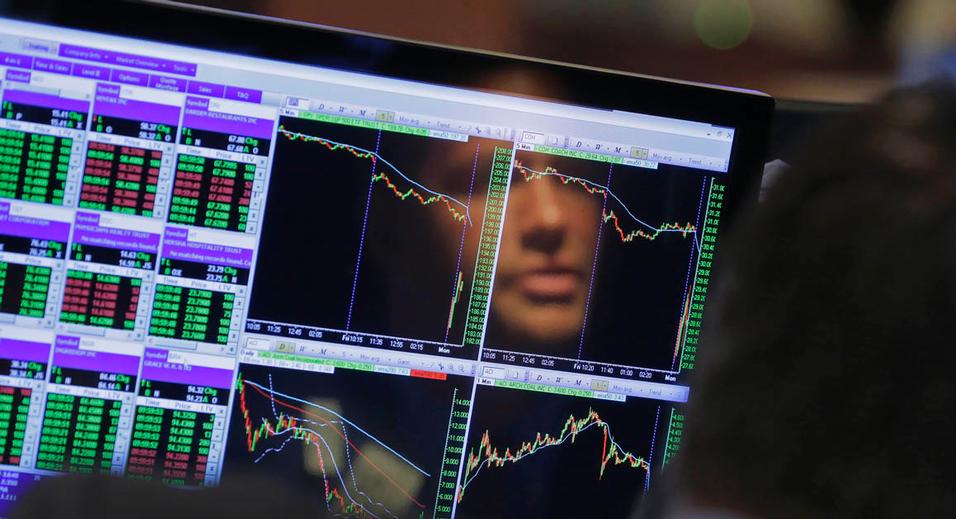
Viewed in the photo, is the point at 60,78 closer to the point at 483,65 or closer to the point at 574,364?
the point at 483,65

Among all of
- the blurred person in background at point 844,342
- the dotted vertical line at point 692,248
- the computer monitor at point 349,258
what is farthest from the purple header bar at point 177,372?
the blurred person in background at point 844,342

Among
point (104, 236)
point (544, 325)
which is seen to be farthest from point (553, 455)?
point (104, 236)

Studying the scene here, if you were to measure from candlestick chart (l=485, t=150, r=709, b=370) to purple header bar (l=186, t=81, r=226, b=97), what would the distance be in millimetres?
305

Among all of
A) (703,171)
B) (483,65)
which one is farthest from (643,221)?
(483,65)

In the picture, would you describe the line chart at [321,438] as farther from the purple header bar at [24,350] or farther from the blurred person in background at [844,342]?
the blurred person in background at [844,342]

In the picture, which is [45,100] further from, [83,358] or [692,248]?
[692,248]

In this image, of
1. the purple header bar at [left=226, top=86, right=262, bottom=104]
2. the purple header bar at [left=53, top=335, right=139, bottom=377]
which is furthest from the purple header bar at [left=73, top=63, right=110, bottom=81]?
the purple header bar at [left=53, top=335, right=139, bottom=377]

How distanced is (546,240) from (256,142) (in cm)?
31

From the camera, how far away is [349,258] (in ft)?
2.72

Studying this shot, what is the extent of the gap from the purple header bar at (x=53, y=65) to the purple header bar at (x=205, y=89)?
11 centimetres

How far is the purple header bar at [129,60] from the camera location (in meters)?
0.79

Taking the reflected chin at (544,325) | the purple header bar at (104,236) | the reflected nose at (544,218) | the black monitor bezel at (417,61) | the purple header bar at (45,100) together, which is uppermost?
the black monitor bezel at (417,61)

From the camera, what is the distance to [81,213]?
798 mm

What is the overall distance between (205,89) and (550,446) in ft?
1.65
